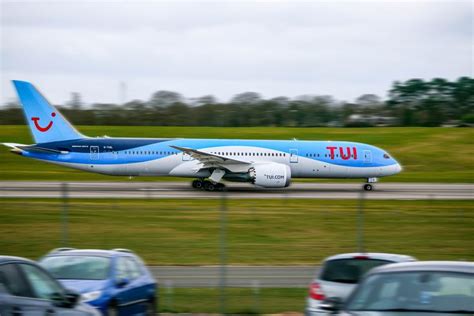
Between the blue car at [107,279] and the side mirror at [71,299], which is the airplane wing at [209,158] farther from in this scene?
the side mirror at [71,299]

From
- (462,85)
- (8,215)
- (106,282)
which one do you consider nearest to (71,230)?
(8,215)

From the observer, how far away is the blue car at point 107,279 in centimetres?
1167

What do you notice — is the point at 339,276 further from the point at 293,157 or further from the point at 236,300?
the point at 293,157

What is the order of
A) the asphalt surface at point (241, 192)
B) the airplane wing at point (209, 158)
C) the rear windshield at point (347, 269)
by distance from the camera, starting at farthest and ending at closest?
1. the airplane wing at point (209, 158)
2. the asphalt surface at point (241, 192)
3. the rear windshield at point (347, 269)

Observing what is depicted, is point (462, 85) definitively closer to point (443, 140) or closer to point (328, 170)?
point (443, 140)

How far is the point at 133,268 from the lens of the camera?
13.1m

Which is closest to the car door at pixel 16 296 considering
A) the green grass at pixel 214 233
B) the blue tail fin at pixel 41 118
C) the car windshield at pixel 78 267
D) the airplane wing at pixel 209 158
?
the car windshield at pixel 78 267

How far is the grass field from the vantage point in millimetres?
59812

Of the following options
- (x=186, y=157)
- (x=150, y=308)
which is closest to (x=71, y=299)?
(x=150, y=308)

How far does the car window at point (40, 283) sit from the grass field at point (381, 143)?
150 feet

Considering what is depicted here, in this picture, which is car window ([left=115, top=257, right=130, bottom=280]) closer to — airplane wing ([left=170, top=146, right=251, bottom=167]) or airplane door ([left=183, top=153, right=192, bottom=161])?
airplane wing ([left=170, top=146, right=251, bottom=167])

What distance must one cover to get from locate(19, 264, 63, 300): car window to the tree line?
94346 mm

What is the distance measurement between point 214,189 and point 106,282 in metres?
30.8

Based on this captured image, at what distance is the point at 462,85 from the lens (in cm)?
11838
